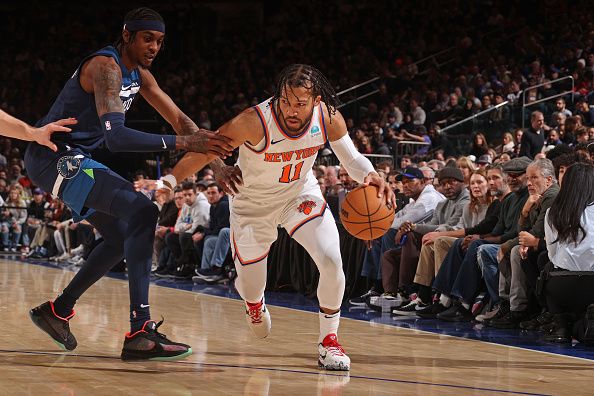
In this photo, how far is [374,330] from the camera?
655 centimetres

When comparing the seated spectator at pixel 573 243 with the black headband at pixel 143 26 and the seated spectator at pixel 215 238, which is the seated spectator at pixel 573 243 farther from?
the seated spectator at pixel 215 238

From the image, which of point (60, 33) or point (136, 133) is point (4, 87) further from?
point (136, 133)

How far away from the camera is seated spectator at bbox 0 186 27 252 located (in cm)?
1706

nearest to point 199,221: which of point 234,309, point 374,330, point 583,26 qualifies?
point 234,309

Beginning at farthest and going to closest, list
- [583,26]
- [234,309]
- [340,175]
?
[583,26]
[340,175]
[234,309]

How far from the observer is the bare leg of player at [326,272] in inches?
185

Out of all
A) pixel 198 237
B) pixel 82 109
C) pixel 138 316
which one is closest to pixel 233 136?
pixel 82 109

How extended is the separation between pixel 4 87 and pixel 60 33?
2.56 m

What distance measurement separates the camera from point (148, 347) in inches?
184

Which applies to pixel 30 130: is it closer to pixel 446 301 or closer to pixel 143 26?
pixel 143 26

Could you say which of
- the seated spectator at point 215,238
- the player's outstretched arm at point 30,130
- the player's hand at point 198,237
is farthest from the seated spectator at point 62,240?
the player's outstretched arm at point 30,130

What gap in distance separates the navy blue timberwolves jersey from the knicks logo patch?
3.50 ft

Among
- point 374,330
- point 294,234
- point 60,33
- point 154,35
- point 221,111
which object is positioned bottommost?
point 374,330

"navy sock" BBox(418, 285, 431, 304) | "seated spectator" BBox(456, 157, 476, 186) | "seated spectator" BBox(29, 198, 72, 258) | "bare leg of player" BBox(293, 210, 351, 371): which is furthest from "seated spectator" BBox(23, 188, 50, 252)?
"bare leg of player" BBox(293, 210, 351, 371)
